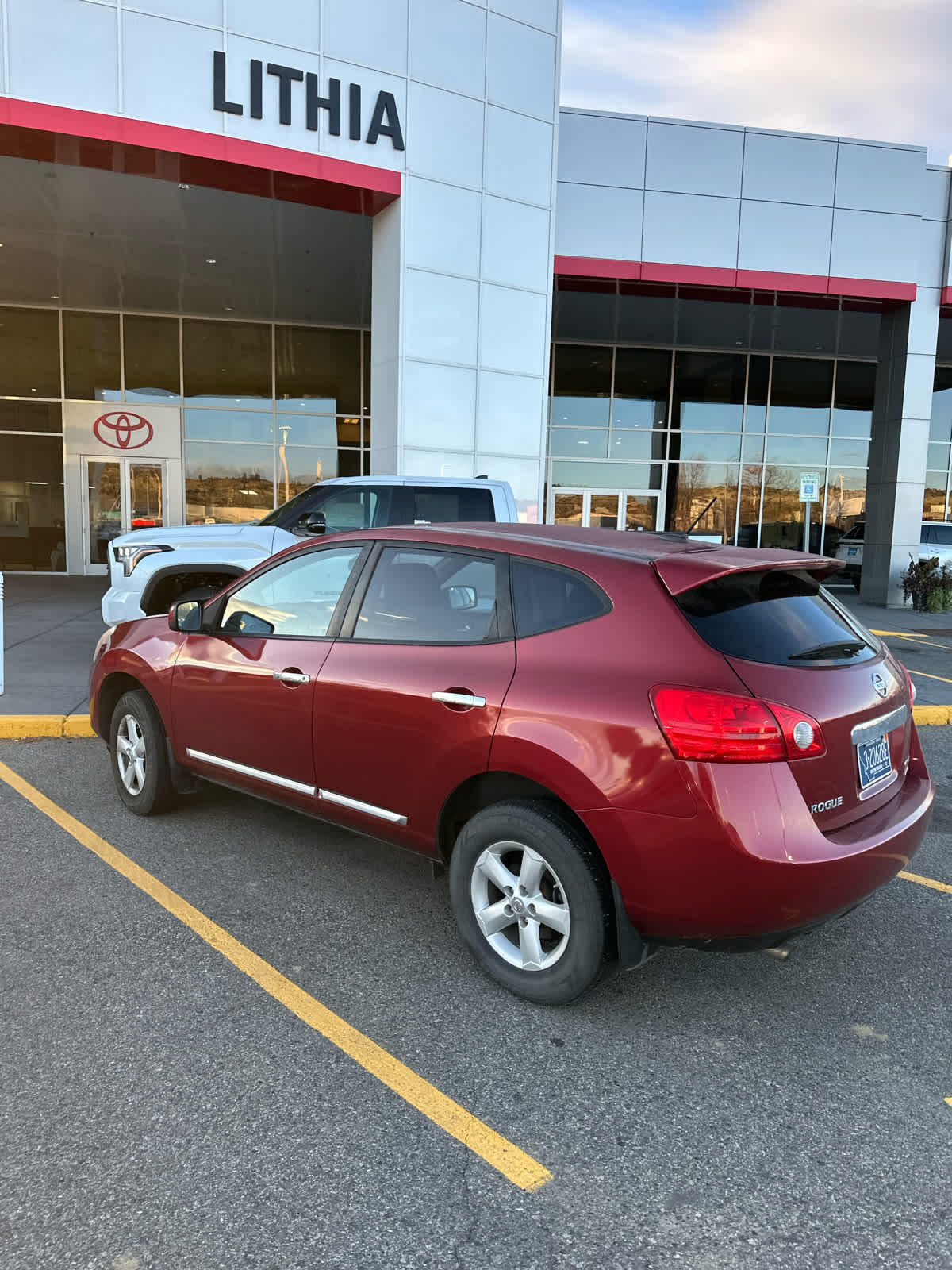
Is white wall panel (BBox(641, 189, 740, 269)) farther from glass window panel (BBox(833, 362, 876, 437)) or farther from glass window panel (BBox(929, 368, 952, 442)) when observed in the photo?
glass window panel (BBox(929, 368, 952, 442))

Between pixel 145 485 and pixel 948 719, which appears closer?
pixel 948 719

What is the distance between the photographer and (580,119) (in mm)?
15102

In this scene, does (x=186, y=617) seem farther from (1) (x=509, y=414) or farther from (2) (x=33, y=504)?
(2) (x=33, y=504)

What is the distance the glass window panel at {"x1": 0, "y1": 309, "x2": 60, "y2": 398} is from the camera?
19594 mm

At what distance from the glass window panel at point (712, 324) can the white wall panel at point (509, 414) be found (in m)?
6.48

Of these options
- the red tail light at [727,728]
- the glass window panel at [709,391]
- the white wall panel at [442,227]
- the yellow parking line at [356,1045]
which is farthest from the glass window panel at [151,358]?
the red tail light at [727,728]

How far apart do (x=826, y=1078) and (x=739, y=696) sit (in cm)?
128

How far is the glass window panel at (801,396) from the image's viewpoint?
2328 centimetres

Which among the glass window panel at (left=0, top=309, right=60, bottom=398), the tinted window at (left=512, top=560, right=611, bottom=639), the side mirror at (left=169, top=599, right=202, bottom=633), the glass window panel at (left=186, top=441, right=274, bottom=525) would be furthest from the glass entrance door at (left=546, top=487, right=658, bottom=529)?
the tinted window at (left=512, top=560, right=611, bottom=639)

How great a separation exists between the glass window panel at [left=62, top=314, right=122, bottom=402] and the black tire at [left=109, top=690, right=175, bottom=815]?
1709 cm

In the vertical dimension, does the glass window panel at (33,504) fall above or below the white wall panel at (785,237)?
below

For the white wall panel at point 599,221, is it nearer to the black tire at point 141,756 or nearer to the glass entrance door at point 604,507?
the glass entrance door at point 604,507

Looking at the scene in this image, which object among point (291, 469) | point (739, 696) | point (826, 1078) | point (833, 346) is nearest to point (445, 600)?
point (739, 696)

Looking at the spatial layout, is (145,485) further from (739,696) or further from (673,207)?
(739,696)
